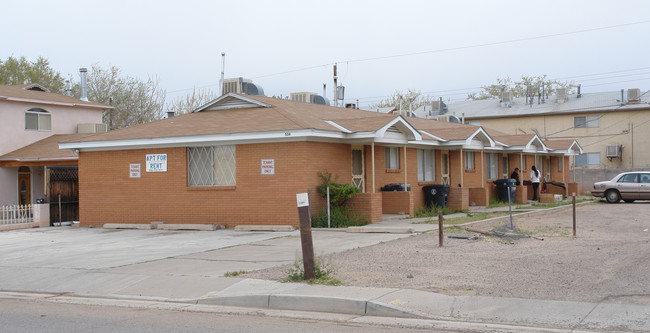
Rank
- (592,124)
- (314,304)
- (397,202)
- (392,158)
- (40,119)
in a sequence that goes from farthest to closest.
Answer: (592,124) < (40,119) < (392,158) < (397,202) < (314,304)

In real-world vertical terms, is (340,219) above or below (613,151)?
below

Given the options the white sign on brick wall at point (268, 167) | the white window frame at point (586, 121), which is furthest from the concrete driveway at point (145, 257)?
the white window frame at point (586, 121)

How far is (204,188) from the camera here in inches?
826

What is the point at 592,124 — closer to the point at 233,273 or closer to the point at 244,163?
the point at 244,163

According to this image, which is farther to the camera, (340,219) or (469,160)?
(469,160)

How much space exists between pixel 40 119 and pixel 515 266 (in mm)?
25727

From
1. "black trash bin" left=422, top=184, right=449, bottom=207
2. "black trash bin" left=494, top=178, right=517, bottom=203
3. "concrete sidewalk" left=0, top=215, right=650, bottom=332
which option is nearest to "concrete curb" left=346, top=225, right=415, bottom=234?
"concrete sidewalk" left=0, top=215, right=650, bottom=332

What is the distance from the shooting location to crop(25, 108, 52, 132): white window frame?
3059 cm

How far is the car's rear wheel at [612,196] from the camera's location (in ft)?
98.7

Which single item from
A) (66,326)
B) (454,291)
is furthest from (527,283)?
(66,326)

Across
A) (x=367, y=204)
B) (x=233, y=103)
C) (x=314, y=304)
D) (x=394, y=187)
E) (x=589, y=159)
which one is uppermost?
(x=233, y=103)

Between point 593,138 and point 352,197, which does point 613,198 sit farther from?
point 593,138

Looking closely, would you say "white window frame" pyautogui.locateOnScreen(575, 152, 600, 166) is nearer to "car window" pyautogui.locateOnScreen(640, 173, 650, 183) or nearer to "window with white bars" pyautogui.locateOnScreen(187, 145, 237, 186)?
"car window" pyautogui.locateOnScreen(640, 173, 650, 183)

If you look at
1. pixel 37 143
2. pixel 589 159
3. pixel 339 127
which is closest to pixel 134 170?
pixel 339 127
